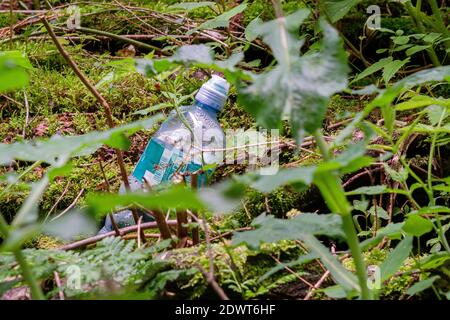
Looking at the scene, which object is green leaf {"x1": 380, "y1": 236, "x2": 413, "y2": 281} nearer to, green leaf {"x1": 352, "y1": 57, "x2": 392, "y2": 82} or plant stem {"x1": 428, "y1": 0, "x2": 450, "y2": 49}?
green leaf {"x1": 352, "y1": 57, "x2": 392, "y2": 82}

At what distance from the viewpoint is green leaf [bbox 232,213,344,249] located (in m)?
0.71

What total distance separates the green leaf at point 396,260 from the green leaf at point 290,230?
122mm

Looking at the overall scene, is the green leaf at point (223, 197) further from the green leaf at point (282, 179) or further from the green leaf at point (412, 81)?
the green leaf at point (412, 81)

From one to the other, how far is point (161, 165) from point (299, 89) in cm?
76

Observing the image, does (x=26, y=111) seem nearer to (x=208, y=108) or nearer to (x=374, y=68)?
(x=208, y=108)

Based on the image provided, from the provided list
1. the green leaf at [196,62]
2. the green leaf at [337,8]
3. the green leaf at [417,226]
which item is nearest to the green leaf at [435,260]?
the green leaf at [417,226]

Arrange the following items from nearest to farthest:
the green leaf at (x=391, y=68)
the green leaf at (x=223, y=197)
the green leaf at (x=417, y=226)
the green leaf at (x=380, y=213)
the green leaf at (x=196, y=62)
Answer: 1. the green leaf at (x=223, y=197)
2. the green leaf at (x=196, y=62)
3. the green leaf at (x=417, y=226)
4. the green leaf at (x=380, y=213)
5. the green leaf at (x=391, y=68)

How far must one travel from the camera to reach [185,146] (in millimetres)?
→ 1392

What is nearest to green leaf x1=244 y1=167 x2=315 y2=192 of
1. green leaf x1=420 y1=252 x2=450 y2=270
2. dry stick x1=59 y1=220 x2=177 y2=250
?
green leaf x1=420 y1=252 x2=450 y2=270

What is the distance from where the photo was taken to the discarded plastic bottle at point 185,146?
132 centimetres

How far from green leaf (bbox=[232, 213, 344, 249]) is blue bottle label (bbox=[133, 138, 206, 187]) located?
1.82 ft

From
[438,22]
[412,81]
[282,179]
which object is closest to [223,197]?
[282,179]
